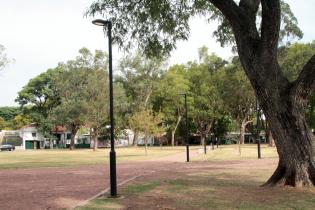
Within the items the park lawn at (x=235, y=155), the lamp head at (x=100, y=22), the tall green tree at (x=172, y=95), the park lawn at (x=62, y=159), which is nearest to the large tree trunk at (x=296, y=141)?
the lamp head at (x=100, y=22)

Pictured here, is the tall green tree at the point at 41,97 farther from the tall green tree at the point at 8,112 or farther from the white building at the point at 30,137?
the tall green tree at the point at 8,112

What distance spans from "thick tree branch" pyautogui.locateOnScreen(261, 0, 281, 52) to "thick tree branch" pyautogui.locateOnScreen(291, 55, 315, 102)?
3.53 feet

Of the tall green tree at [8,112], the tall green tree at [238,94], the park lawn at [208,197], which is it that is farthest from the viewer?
the tall green tree at [8,112]

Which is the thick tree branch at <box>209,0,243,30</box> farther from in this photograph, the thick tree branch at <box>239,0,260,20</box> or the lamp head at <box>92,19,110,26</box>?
the lamp head at <box>92,19,110,26</box>

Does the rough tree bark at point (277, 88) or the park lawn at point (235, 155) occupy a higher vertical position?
the rough tree bark at point (277, 88)

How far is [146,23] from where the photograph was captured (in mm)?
17031

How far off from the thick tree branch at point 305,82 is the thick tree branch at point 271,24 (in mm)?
1077

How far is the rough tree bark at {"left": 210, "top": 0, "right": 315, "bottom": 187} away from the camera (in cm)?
1355

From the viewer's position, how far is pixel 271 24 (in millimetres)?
14031

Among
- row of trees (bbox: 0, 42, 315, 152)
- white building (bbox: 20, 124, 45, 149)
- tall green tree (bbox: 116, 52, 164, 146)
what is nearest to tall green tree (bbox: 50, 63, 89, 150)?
row of trees (bbox: 0, 42, 315, 152)

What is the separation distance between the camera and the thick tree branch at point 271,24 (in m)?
14.0

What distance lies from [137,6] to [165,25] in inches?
54.9

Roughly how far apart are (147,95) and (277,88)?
72.5 m

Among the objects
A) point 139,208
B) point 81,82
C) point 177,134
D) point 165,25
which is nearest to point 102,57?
point 81,82
